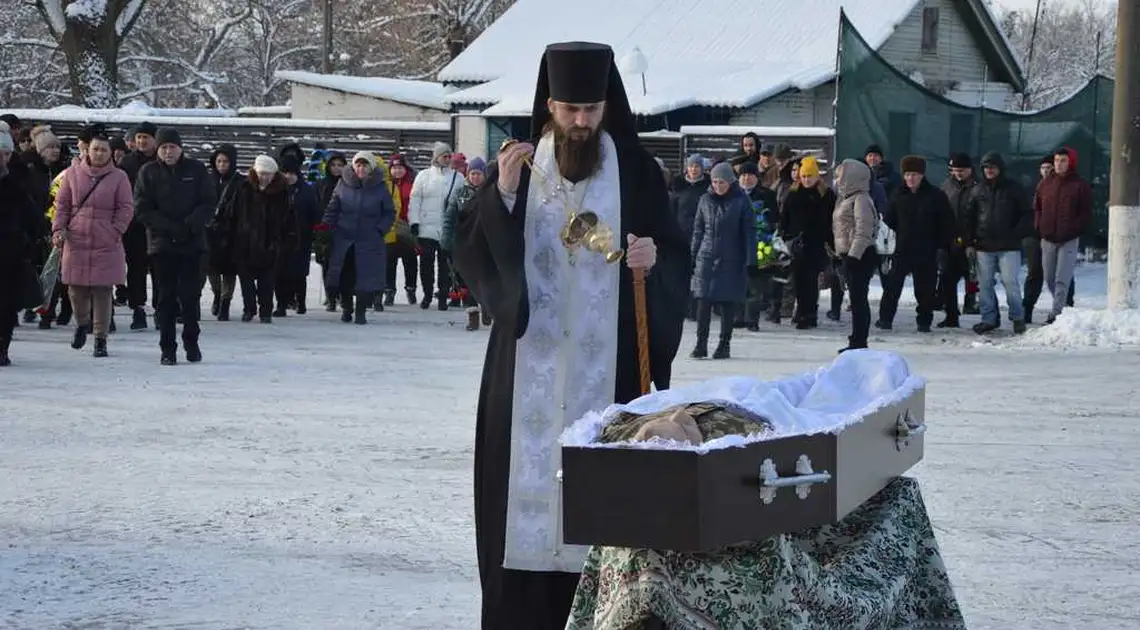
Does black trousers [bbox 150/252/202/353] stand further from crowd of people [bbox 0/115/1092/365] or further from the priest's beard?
the priest's beard

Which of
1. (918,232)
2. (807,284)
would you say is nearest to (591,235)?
(918,232)

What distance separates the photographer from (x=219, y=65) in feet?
214

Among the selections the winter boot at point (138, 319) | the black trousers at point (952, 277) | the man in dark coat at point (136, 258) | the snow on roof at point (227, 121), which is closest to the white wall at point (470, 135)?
the snow on roof at point (227, 121)

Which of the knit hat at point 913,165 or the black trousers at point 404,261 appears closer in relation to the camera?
the knit hat at point 913,165

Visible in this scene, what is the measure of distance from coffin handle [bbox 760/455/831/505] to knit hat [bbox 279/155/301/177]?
16506 mm

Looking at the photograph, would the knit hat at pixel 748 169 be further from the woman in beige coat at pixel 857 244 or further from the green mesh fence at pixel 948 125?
the green mesh fence at pixel 948 125

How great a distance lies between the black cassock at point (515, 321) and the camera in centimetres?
544

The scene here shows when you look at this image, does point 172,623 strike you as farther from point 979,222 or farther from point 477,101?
point 477,101

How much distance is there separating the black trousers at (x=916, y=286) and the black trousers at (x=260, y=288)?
5987mm

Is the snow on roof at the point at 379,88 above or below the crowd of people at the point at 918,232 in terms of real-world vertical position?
above

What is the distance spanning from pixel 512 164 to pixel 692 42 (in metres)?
33.1

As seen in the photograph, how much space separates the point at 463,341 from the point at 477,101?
67.3ft

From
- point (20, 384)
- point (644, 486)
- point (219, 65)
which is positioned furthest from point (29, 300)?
point (219, 65)

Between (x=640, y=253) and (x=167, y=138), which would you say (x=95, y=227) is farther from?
(x=640, y=253)
